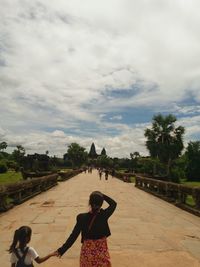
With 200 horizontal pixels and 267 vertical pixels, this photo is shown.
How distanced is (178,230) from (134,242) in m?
2.15

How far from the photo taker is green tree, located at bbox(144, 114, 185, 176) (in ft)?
210

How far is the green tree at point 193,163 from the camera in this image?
68688 millimetres

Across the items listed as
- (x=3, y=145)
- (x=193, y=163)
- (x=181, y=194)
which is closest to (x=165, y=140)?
(x=193, y=163)

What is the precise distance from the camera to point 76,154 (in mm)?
162750

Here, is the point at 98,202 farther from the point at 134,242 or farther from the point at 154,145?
the point at 154,145

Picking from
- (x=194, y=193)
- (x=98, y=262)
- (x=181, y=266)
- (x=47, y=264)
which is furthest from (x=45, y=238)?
(x=194, y=193)

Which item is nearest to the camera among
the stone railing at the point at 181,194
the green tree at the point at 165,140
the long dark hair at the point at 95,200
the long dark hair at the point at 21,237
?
the long dark hair at the point at 21,237

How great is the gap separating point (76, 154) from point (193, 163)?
96664 millimetres

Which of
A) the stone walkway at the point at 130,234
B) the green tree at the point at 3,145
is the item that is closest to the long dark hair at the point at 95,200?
the stone walkway at the point at 130,234

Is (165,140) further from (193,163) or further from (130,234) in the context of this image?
(130,234)

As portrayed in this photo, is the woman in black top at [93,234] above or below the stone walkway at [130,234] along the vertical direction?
above

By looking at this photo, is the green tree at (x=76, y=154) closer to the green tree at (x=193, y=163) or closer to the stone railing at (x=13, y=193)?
the green tree at (x=193, y=163)

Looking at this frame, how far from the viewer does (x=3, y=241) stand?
8.05 meters

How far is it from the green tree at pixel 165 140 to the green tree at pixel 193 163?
654 cm
